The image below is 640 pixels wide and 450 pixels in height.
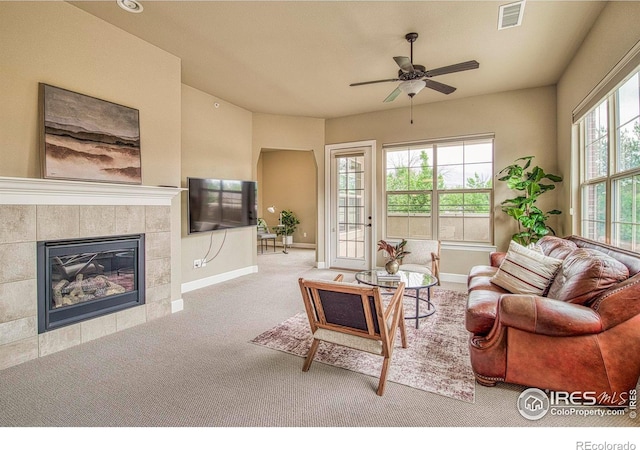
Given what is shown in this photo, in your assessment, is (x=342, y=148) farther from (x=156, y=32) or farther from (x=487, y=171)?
(x=156, y=32)

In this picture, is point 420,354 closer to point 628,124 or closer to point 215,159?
point 628,124

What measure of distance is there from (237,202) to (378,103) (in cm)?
286

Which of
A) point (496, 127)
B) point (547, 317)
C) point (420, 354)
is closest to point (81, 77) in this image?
point (420, 354)

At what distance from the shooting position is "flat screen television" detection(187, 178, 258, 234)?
14.2 ft

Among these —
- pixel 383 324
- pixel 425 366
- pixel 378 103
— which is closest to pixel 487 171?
pixel 378 103

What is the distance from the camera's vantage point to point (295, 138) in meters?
6.08

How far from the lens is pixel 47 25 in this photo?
260 centimetres

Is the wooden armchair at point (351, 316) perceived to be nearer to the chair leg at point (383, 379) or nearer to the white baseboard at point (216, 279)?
the chair leg at point (383, 379)

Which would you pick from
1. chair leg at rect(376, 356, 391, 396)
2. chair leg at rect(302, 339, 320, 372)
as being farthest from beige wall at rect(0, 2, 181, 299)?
chair leg at rect(376, 356, 391, 396)

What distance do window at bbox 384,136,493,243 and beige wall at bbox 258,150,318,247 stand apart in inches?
158

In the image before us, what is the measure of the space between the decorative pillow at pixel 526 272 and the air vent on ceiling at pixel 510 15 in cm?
208

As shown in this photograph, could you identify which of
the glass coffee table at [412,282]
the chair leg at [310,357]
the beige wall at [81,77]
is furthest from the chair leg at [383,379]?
the beige wall at [81,77]

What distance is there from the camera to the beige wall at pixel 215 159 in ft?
14.9
